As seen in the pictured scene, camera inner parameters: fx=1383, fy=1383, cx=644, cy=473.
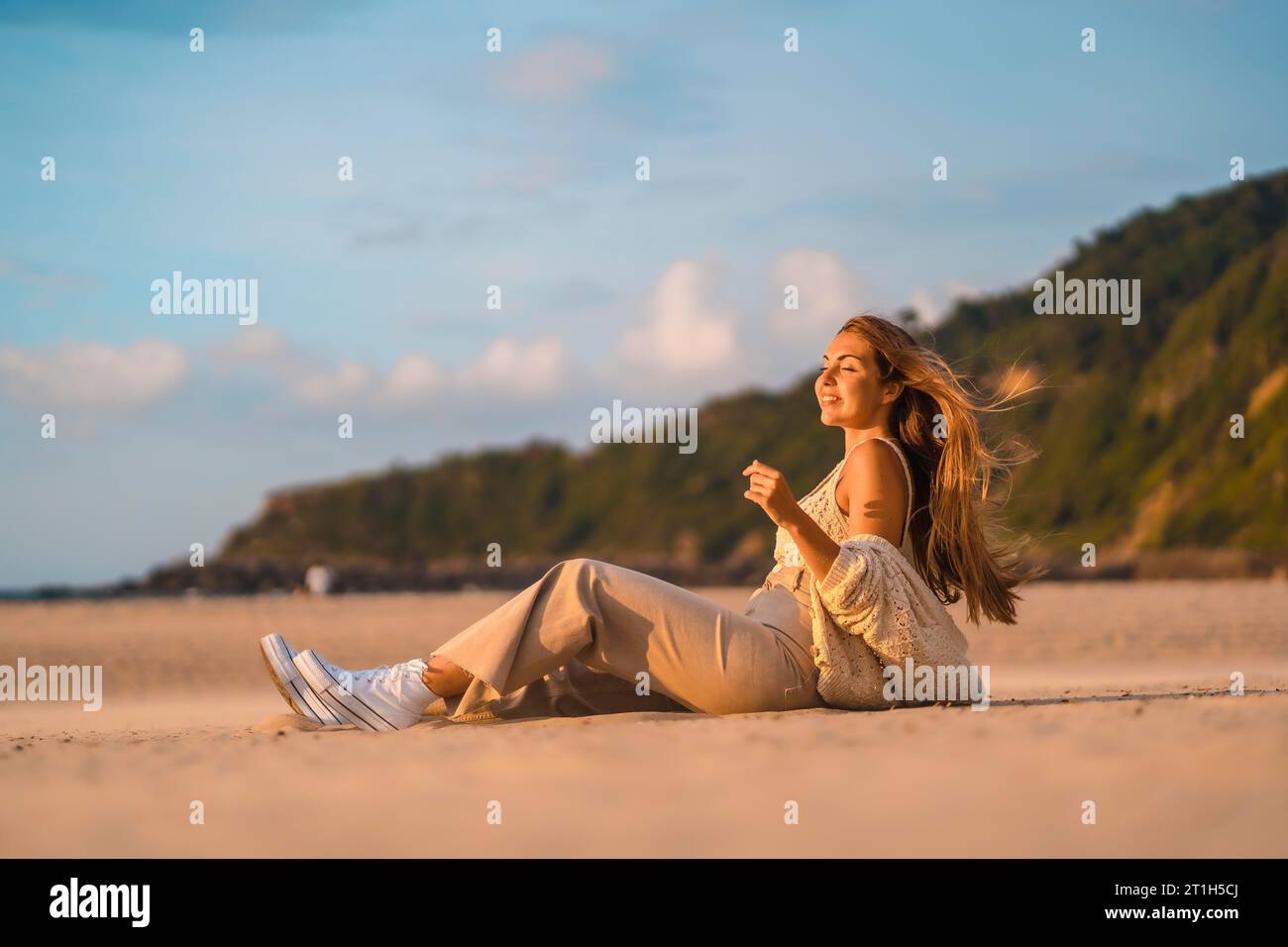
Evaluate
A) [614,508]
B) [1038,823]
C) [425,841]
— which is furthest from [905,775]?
[614,508]

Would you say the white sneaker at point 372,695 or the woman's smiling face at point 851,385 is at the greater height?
the woman's smiling face at point 851,385

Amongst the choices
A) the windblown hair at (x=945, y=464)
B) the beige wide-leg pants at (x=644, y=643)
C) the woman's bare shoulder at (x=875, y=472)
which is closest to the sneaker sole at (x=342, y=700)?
the beige wide-leg pants at (x=644, y=643)

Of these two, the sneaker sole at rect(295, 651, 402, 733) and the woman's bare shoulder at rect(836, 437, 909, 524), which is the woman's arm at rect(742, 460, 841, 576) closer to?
the woman's bare shoulder at rect(836, 437, 909, 524)

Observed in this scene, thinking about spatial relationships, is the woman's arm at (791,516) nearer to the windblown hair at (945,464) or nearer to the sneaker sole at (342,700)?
the windblown hair at (945,464)

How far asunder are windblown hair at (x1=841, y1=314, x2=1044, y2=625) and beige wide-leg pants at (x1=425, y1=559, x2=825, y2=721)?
0.56m

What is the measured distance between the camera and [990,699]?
603 centimetres

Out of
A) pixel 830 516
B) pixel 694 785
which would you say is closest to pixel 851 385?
pixel 830 516

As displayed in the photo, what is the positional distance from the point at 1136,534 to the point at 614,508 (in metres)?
28.5

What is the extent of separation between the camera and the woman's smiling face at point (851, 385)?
5.02m

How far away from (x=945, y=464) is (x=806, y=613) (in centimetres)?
74

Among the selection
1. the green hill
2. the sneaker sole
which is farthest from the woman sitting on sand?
the green hill

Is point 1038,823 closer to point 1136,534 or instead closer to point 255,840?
point 255,840

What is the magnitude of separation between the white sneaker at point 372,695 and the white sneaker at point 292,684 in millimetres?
27

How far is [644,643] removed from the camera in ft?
15.8
